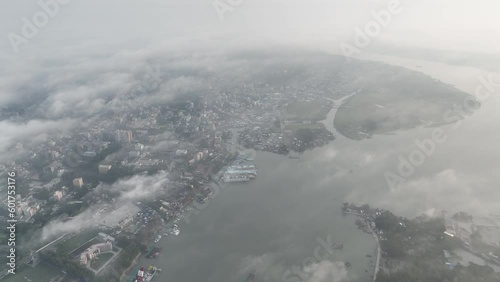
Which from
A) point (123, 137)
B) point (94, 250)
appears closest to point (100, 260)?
point (94, 250)

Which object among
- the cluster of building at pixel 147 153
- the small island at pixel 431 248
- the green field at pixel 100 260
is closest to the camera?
the small island at pixel 431 248

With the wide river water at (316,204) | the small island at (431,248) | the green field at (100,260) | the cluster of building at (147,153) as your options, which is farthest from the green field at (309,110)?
the green field at (100,260)

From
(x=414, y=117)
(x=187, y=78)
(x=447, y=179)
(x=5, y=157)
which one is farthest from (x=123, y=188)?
(x=187, y=78)

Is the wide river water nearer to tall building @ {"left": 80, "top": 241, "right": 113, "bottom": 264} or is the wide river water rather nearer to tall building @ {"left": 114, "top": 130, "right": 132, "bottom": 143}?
tall building @ {"left": 80, "top": 241, "right": 113, "bottom": 264}

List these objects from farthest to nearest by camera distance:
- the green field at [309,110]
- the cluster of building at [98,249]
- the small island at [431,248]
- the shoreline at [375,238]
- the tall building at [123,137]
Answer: the green field at [309,110] < the tall building at [123,137] < the cluster of building at [98,249] < the shoreline at [375,238] < the small island at [431,248]

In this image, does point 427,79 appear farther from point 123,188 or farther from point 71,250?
point 71,250

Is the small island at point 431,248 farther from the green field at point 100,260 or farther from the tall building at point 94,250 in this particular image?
the tall building at point 94,250

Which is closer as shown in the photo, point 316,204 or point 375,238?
point 375,238

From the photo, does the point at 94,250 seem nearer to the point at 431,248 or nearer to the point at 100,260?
the point at 100,260
